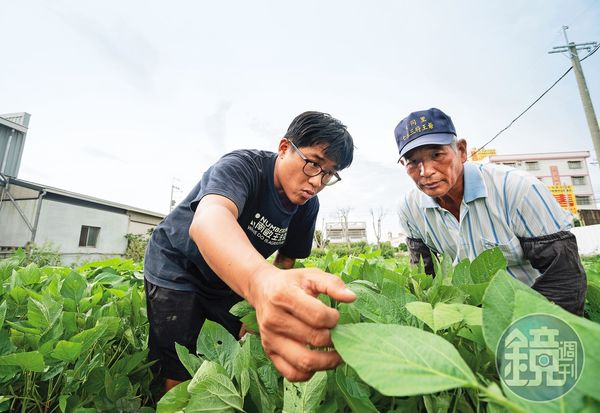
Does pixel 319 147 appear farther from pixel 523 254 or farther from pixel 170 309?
pixel 523 254

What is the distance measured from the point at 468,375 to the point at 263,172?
A: 1.47 metres

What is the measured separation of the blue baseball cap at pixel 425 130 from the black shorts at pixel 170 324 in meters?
1.58

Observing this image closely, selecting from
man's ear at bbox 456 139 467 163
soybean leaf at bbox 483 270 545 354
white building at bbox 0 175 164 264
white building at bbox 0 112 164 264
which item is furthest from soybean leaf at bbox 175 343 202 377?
white building at bbox 0 175 164 264

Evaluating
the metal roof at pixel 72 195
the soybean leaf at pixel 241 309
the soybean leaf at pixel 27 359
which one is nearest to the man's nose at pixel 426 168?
the soybean leaf at pixel 241 309

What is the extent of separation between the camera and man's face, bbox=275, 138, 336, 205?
161 centimetres

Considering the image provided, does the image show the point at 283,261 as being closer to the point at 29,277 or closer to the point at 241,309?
the point at 29,277

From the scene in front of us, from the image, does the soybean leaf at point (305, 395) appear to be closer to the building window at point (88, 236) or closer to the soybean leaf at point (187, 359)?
the soybean leaf at point (187, 359)

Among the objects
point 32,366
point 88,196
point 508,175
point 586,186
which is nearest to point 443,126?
point 508,175

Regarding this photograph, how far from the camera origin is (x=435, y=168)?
1963 millimetres

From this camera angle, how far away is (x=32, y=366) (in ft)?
2.29

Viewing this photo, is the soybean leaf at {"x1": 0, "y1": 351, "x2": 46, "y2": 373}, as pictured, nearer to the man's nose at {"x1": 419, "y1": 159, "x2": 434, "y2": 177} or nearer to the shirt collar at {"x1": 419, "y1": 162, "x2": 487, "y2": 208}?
the man's nose at {"x1": 419, "y1": 159, "x2": 434, "y2": 177}

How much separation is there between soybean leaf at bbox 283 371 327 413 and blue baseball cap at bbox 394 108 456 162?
171 centimetres

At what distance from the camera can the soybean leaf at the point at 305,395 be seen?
20.9 inches

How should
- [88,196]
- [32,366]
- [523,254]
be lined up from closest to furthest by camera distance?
[32,366] < [523,254] < [88,196]
